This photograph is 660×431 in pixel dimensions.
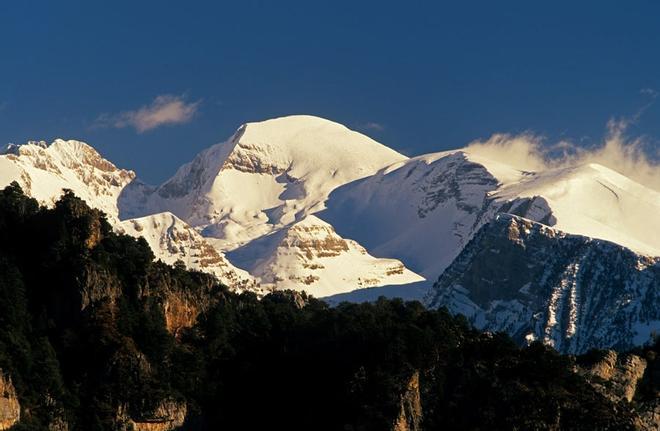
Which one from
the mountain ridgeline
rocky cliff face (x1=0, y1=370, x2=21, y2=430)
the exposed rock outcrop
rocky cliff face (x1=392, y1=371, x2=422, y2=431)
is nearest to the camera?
rocky cliff face (x1=0, y1=370, x2=21, y2=430)

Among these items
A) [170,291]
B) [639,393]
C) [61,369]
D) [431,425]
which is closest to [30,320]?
[61,369]

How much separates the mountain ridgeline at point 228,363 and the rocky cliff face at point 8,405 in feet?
0.89

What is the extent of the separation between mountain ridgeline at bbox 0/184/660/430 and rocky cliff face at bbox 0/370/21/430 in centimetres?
27

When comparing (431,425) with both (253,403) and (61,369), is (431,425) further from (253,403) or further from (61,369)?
(61,369)

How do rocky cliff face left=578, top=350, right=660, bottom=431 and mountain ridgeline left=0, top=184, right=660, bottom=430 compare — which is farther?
rocky cliff face left=578, top=350, right=660, bottom=431

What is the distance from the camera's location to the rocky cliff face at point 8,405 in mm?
158125

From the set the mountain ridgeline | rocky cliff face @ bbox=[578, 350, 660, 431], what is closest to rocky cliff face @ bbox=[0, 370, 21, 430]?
the mountain ridgeline

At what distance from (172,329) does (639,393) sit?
4733cm

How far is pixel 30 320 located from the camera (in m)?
176

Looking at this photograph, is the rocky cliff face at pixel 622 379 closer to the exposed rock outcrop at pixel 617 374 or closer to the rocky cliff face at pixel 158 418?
the exposed rock outcrop at pixel 617 374

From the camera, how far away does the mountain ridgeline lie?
6486 inches

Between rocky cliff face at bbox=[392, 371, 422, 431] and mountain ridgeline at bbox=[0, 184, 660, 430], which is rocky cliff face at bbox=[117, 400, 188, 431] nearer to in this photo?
mountain ridgeline at bbox=[0, 184, 660, 430]

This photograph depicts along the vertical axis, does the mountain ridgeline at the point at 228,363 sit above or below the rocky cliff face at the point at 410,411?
above

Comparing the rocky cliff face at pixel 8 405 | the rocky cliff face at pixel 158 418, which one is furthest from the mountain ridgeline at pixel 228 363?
the rocky cliff face at pixel 8 405
